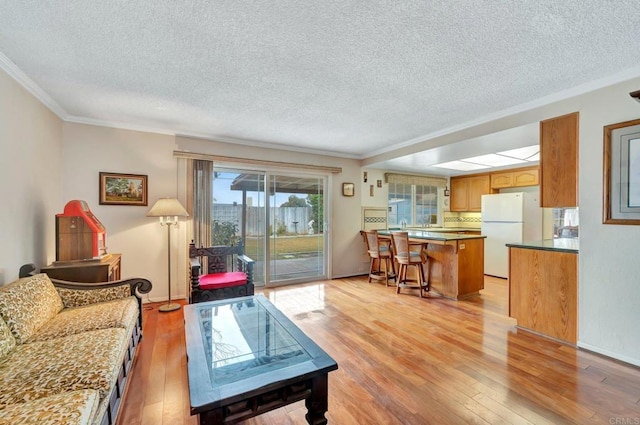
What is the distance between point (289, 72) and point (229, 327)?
6.61 feet

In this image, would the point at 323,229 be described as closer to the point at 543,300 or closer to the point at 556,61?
the point at 543,300

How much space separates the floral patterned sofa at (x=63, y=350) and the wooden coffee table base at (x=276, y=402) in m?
0.50

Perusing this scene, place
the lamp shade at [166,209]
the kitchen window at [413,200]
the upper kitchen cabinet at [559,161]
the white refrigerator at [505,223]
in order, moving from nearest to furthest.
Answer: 1. the upper kitchen cabinet at [559,161]
2. the lamp shade at [166,209]
3. the white refrigerator at [505,223]
4. the kitchen window at [413,200]

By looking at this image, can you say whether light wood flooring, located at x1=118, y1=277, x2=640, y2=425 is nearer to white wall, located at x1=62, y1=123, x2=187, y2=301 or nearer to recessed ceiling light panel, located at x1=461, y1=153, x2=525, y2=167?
white wall, located at x1=62, y1=123, x2=187, y2=301

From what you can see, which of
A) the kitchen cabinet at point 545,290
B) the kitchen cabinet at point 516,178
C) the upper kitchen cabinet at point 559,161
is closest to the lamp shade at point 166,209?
the kitchen cabinet at point 545,290

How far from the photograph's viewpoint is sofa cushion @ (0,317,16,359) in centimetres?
152

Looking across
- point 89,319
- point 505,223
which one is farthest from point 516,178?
point 89,319

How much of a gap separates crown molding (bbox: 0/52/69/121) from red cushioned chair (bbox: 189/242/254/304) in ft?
6.58

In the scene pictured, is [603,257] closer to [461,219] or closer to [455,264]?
[455,264]

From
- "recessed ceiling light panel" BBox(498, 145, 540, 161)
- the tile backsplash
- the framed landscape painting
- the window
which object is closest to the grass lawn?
the framed landscape painting

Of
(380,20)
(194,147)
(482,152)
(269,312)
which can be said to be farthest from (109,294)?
(482,152)

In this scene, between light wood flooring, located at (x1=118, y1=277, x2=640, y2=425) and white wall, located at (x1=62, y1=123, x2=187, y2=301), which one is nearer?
light wood flooring, located at (x1=118, y1=277, x2=640, y2=425)

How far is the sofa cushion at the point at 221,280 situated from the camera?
3189 millimetres

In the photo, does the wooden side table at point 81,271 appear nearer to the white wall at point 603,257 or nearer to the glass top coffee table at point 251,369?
the glass top coffee table at point 251,369
